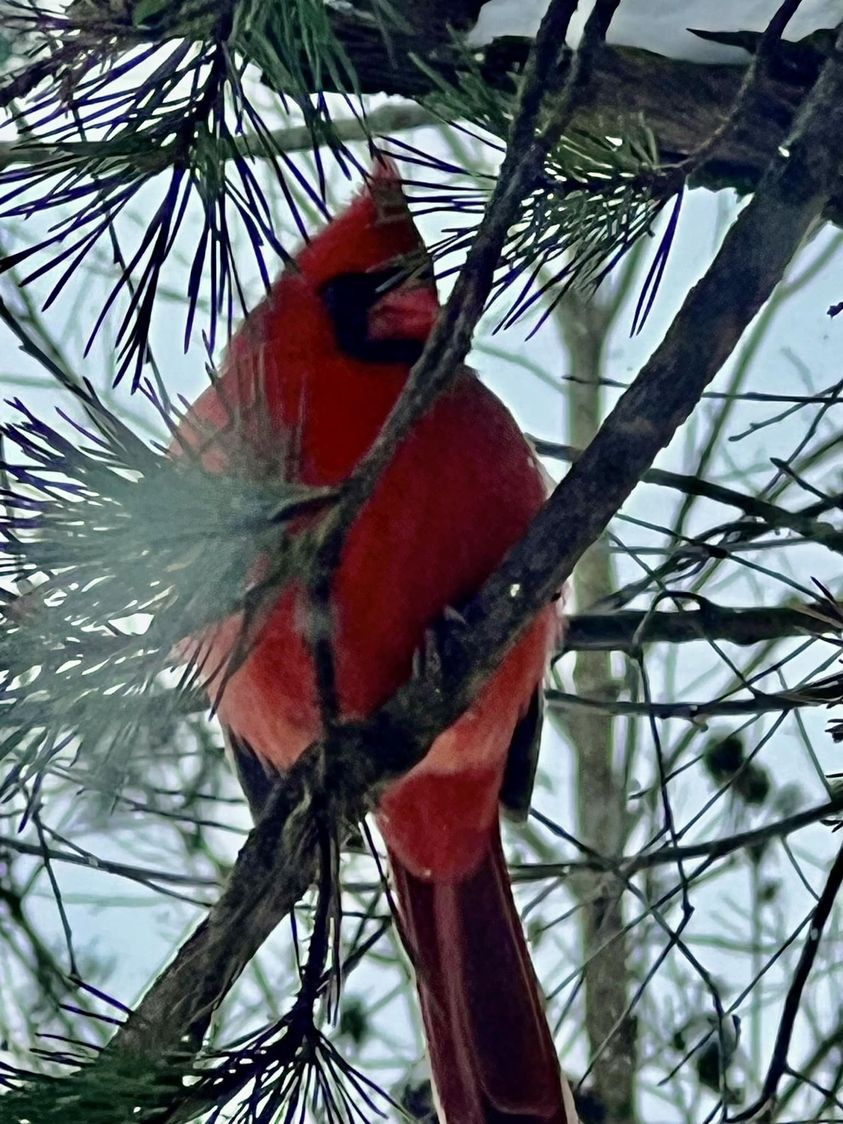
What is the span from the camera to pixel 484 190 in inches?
36.6

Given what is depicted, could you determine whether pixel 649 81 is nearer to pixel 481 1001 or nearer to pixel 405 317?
pixel 405 317

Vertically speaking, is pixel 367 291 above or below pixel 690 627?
above

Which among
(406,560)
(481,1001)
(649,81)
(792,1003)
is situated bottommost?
(792,1003)

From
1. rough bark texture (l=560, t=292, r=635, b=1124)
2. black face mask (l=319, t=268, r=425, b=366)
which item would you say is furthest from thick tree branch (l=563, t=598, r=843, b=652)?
rough bark texture (l=560, t=292, r=635, b=1124)

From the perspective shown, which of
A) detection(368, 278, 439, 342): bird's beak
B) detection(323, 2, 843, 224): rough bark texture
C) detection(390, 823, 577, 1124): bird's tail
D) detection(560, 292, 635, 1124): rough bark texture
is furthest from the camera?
detection(560, 292, 635, 1124): rough bark texture

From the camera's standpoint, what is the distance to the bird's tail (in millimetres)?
1480

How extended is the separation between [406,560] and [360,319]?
24 cm

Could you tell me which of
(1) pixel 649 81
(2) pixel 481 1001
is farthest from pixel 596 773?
(1) pixel 649 81

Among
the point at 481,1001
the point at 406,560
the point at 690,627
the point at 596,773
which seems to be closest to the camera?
the point at 406,560

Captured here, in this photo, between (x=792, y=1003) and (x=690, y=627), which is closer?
(x=792, y=1003)

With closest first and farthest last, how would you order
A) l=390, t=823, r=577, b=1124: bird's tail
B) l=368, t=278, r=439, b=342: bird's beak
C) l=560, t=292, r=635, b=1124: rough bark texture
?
l=368, t=278, r=439, b=342: bird's beak
l=390, t=823, r=577, b=1124: bird's tail
l=560, t=292, r=635, b=1124: rough bark texture

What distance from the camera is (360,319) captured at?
1358mm

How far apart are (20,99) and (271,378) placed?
0.46m

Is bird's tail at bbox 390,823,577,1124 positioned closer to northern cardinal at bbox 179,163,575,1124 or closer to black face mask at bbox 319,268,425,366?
northern cardinal at bbox 179,163,575,1124
